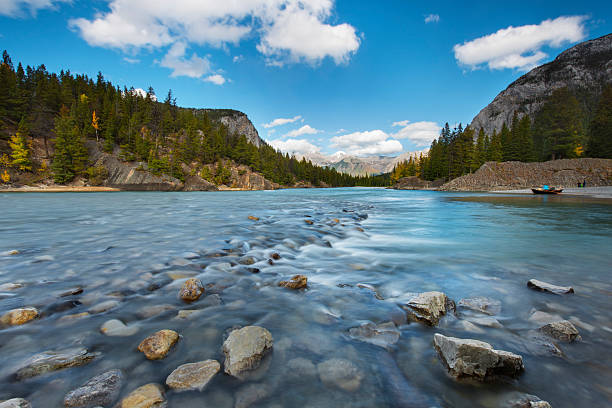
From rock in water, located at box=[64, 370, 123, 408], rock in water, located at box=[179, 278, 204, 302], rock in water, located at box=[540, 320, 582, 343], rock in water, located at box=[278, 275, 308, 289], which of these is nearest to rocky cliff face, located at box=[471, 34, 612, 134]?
rock in water, located at box=[540, 320, 582, 343]

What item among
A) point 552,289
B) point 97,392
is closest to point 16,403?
point 97,392

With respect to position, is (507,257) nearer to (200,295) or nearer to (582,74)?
(200,295)

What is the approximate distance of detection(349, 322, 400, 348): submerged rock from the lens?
2.84 m

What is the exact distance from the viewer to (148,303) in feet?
12.0

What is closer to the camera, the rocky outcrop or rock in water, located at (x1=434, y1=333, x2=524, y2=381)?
rock in water, located at (x1=434, y1=333, x2=524, y2=381)

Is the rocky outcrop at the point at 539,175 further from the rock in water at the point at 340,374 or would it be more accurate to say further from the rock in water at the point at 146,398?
the rock in water at the point at 146,398

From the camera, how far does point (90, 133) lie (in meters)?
66.6

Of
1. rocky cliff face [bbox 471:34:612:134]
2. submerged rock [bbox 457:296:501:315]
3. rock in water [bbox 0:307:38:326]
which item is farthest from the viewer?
rocky cliff face [bbox 471:34:612:134]

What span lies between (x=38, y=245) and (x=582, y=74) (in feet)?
641

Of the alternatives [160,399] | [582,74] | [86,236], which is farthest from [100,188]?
[582,74]

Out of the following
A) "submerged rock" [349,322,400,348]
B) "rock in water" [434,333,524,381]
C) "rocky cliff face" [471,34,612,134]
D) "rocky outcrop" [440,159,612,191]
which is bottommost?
"submerged rock" [349,322,400,348]

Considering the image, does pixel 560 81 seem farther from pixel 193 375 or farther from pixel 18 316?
pixel 18 316

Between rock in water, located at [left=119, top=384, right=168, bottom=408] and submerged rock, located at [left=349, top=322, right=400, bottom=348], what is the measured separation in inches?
77.9

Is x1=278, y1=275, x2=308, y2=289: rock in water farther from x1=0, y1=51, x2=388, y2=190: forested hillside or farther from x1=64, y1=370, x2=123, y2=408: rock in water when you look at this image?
x1=0, y1=51, x2=388, y2=190: forested hillside
